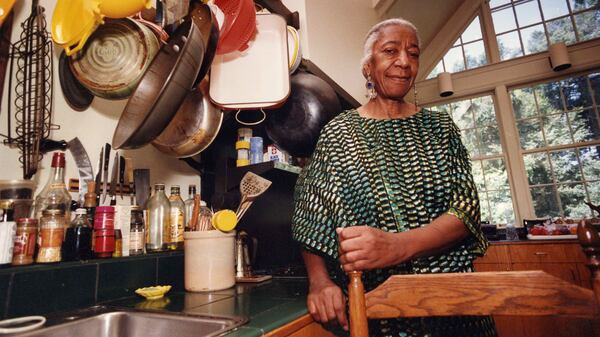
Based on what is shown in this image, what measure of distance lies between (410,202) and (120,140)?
78 cm

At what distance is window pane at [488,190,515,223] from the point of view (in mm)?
3523

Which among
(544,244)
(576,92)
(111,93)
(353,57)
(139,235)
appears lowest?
(544,244)

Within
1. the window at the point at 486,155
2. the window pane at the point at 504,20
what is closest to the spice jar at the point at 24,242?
the window at the point at 486,155

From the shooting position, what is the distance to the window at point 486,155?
11.8ft

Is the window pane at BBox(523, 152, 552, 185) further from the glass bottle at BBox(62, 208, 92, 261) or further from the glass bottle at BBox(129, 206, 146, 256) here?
the glass bottle at BBox(62, 208, 92, 261)

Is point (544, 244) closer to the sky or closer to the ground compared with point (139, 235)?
closer to the ground

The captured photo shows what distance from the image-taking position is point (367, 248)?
581mm

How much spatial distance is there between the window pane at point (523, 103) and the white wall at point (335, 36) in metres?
2.50

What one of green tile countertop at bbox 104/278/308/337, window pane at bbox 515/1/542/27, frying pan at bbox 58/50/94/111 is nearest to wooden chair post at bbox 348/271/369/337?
green tile countertop at bbox 104/278/308/337

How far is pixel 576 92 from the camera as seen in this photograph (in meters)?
3.47

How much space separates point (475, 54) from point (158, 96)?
430 centimetres

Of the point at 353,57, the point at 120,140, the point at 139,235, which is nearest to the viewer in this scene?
the point at 120,140

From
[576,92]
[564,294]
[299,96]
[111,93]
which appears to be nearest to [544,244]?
[576,92]

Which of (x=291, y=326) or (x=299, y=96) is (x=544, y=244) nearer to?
(x=299, y=96)
